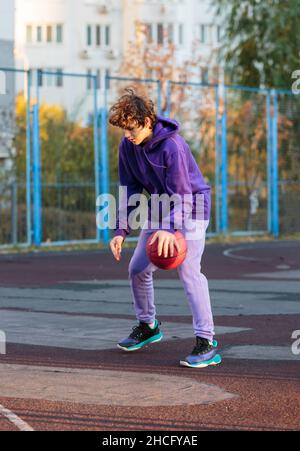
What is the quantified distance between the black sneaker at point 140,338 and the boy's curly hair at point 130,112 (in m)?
1.71

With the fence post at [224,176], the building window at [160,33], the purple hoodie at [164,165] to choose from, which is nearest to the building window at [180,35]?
the building window at [160,33]

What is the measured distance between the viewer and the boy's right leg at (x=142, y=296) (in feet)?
31.4

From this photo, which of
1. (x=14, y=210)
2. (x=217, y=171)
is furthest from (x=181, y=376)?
(x=217, y=171)

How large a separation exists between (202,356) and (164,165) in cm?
128

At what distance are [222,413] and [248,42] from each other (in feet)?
92.5

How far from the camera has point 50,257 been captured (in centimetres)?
2348

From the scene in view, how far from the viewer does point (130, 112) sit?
8.94 m

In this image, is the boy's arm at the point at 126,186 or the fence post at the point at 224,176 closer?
the boy's arm at the point at 126,186

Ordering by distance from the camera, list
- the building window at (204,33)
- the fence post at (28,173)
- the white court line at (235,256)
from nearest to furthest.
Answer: the white court line at (235,256) < the fence post at (28,173) < the building window at (204,33)

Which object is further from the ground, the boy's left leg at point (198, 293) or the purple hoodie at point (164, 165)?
the purple hoodie at point (164, 165)

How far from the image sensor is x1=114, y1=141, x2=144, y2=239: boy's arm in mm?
9383

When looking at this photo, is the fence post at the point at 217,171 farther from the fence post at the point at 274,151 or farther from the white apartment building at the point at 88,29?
the white apartment building at the point at 88,29

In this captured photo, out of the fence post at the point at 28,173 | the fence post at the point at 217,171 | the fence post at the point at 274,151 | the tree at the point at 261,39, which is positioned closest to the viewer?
the fence post at the point at 28,173

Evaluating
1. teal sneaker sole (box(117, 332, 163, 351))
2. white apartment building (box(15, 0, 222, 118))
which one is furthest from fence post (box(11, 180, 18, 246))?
white apartment building (box(15, 0, 222, 118))
